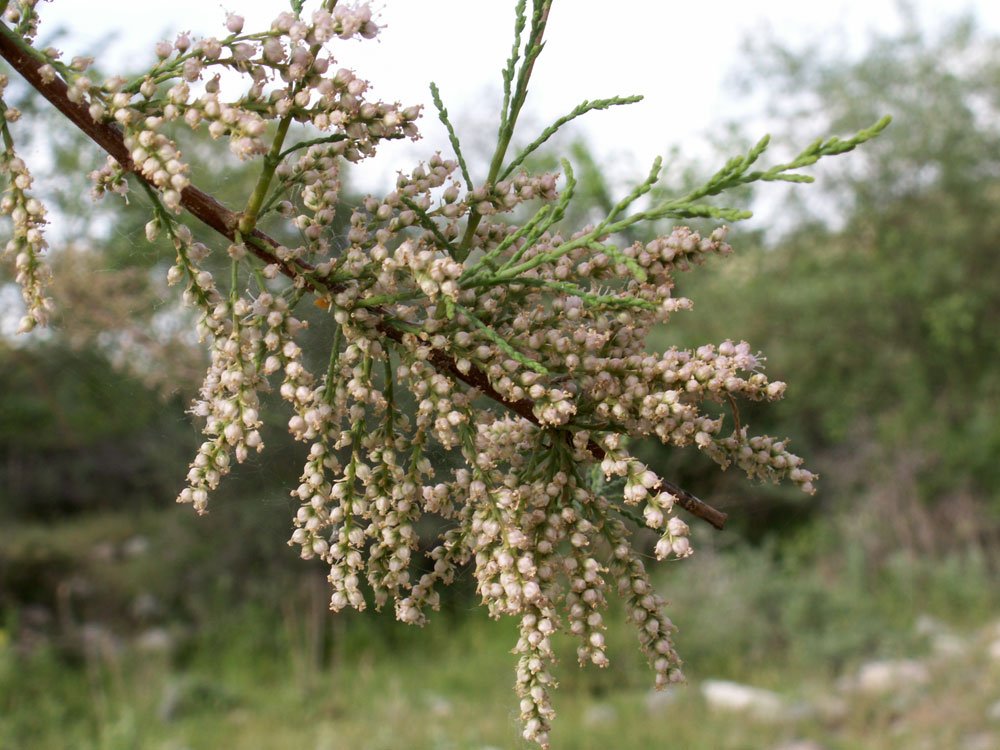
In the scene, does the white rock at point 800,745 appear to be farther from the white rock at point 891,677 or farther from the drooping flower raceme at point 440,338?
the drooping flower raceme at point 440,338

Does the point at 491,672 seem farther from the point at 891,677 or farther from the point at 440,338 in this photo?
the point at 440,338

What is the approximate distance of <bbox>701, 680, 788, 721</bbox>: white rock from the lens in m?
7.60

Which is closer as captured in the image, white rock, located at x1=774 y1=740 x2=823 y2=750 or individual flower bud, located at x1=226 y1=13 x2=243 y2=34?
individual flower bud, located at x1=226 y1=13 x2=243 y2=34

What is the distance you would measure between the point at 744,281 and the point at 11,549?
10.9 m

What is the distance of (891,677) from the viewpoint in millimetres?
8211

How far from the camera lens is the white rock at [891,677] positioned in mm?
8062

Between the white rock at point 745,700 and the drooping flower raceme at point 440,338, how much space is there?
725cm

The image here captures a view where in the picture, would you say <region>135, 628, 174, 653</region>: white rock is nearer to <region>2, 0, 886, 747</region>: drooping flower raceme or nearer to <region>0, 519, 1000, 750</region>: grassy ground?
<region>0, 519, 1000, 750</region>: grassy ground

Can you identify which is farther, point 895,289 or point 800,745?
point 895,289

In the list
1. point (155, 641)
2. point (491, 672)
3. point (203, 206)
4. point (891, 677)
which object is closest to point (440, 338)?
point (203, 206)

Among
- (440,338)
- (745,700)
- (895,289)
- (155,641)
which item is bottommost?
(745,700)

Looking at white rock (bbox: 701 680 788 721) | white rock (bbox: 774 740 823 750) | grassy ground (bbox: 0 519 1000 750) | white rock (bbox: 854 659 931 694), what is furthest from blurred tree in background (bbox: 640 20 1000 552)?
white rock (bbox: 774 740 823 750)

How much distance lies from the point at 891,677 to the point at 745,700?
153 cm

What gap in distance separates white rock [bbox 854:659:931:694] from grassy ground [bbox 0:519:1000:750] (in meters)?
0.09
